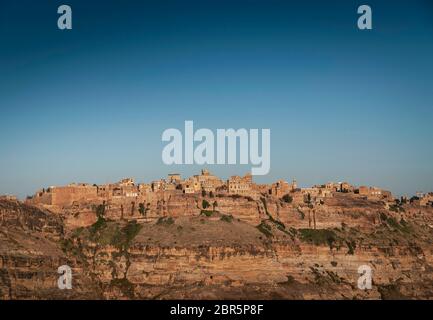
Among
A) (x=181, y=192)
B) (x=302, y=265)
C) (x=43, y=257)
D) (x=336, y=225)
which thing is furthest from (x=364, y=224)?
(x=43, y=257)

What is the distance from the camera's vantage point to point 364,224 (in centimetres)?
10450

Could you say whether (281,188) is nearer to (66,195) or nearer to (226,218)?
(226,218)

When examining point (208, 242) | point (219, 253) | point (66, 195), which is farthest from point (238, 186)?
point (66, 195)

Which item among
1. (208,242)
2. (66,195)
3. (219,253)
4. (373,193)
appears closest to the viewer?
(219,253)

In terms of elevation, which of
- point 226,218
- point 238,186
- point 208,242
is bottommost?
point 208,242

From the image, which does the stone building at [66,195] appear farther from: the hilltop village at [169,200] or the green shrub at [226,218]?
the green shrub at [226,218]

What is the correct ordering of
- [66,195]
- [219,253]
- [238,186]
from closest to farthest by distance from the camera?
[219,253] < [66,195] < [238,186]

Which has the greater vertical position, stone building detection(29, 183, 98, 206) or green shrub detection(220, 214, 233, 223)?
stone building detection(29, 183, 98, 206)

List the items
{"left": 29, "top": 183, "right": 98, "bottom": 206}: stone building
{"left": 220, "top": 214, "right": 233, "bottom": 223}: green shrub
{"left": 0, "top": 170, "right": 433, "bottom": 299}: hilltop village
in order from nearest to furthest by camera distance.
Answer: {"left": 0, "top": 170, "right": 433, "bottom": 299}: hilltop village → {"left": 220, "top": 214, "right": 233, "bottom": 223}: green shrub → {"left": 29, "top": 183, "right": 98, "bottom": 206}: stone building

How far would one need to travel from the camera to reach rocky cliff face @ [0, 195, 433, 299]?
85631mm

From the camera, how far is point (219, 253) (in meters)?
90.0

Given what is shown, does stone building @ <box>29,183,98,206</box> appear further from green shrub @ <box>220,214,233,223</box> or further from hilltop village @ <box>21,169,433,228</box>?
green shrub @ <box>220,214,233,223</box>

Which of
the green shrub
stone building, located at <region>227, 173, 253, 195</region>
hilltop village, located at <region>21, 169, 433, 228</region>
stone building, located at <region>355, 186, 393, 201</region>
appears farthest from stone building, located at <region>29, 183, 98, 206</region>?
stone building, located at <region>355, 186, 393, 201</region>
